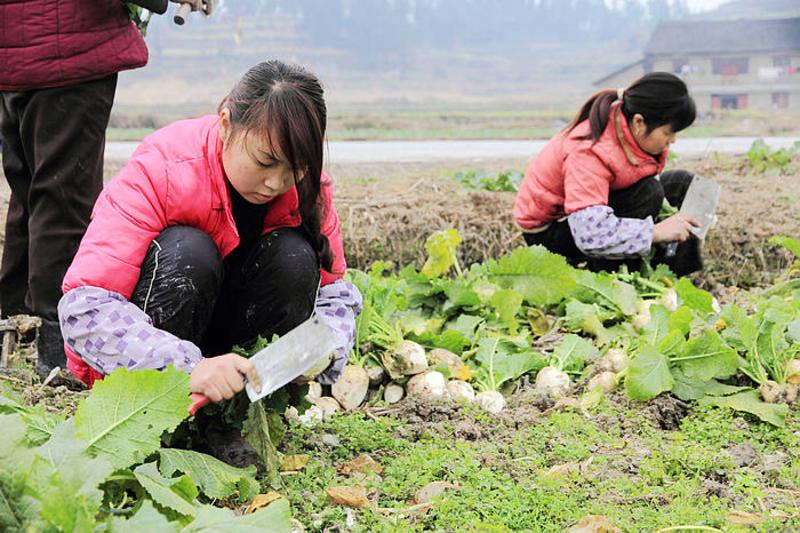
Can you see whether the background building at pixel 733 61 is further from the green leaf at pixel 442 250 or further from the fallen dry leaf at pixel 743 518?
the fallen dry leaf at pixel 743 518

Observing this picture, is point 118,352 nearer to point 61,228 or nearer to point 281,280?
point 281,280

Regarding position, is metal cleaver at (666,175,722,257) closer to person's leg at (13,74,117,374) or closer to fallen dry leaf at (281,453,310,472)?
fallen dry leaf at (281,453,310,472)

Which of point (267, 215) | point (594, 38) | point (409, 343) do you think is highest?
point (267, 215)

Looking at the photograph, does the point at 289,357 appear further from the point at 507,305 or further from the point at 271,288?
the point at 507,305

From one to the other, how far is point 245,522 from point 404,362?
4.80 feet

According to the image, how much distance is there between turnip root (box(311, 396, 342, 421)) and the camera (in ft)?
9.28

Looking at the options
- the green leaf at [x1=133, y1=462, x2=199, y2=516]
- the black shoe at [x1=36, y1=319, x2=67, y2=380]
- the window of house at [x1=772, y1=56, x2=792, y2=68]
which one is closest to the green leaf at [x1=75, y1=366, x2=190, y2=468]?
the green leaf at [x1=133, y1=462, x2=199, y2=516]

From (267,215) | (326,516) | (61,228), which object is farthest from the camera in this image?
(61,228)

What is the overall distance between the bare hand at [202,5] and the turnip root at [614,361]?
1.78 meters

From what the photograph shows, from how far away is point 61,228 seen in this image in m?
3.05

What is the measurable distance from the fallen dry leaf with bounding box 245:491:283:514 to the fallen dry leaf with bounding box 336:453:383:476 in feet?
0.85

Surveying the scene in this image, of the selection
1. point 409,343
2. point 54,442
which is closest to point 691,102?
point 409,343

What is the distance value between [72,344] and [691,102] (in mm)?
2653

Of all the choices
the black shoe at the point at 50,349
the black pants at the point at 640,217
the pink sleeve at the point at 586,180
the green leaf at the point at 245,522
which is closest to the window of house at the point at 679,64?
the black pants at the point at 640,217
